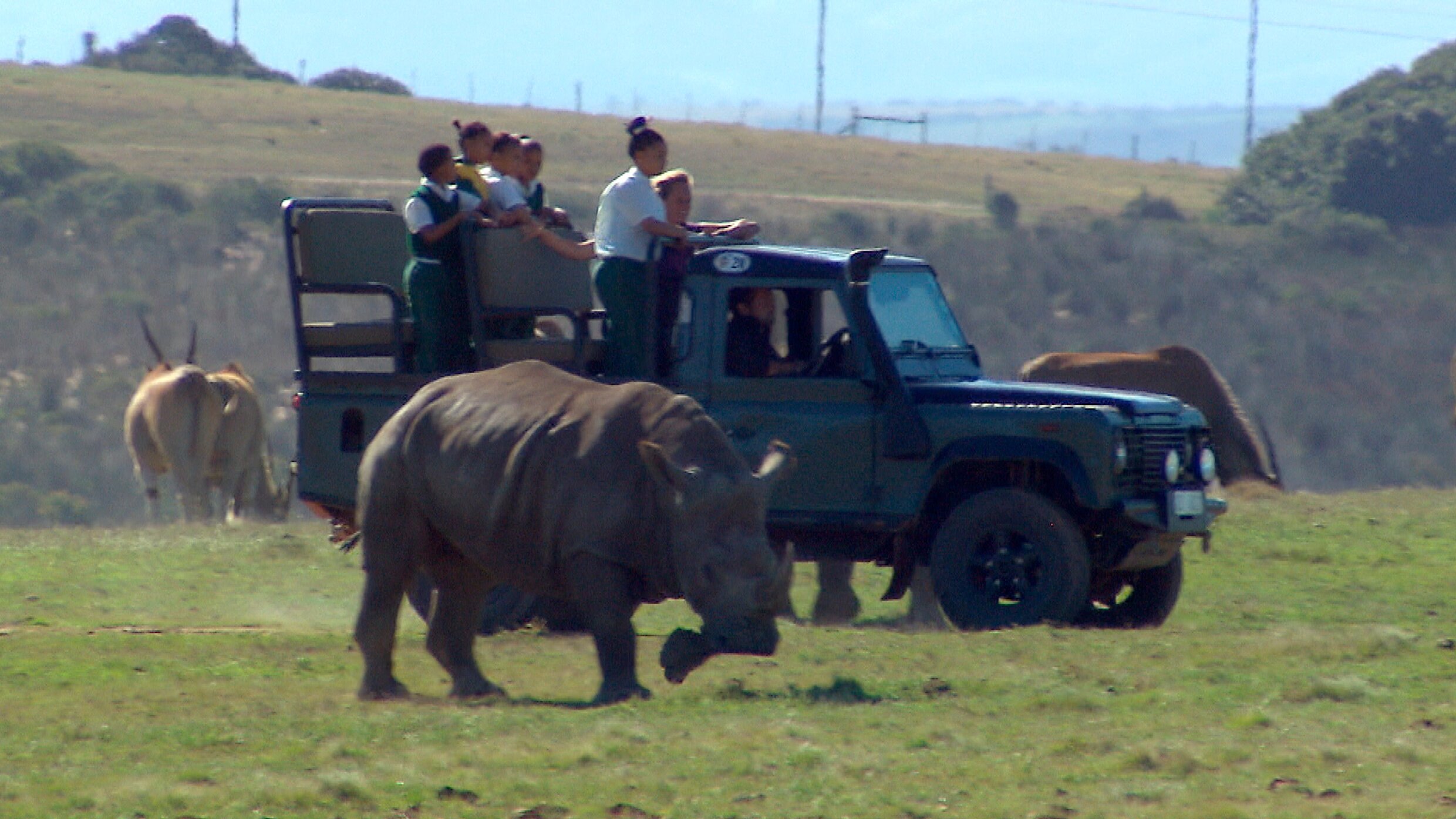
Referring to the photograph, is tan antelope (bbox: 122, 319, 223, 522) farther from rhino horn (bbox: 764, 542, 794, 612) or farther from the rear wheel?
rhino horn (bbox: 764, 542, 794, 612)

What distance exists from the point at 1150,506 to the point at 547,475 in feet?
11.6

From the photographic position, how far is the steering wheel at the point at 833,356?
1130cm

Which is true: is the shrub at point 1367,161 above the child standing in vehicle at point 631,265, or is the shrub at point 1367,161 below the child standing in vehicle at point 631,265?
above

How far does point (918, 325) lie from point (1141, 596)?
200 centimetres

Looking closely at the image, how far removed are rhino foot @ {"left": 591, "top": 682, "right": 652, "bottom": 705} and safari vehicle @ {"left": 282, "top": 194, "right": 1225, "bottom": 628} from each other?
2430 millimetres

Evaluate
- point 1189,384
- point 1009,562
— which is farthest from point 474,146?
point 1189,384

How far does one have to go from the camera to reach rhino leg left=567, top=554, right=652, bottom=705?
882 cm

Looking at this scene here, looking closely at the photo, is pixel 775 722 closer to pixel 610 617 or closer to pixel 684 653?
pixel 684 653

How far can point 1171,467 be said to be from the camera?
10875 mm

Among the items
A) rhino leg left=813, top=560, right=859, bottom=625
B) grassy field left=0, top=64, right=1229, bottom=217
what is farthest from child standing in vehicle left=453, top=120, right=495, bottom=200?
grassy field left=0, top=64, right=1229, bottom=217

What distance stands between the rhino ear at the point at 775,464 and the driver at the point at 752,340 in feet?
7.45

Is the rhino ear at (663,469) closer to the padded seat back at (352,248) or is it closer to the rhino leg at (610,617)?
the rhino leg at (610,617)

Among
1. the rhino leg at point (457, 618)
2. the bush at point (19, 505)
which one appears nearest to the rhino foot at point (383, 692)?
the rhino leg at point (457, 618)

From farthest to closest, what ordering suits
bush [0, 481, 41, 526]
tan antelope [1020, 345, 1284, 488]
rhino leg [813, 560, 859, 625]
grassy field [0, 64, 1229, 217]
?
1. grassy field [0, 64, 1229, 217]
2. bush [0, 481, 41, 526]
3. tan antelope [1020, 345, 1284, 488]
4. rhino leg [813, 560, 859, 625]
